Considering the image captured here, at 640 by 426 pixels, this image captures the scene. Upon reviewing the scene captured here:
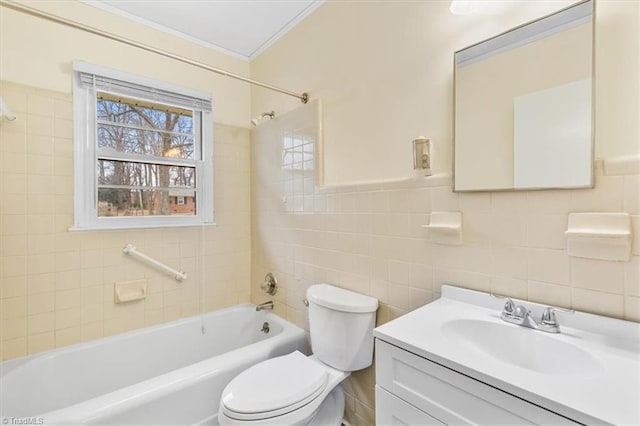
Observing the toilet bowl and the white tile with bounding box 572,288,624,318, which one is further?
the toilet bowl

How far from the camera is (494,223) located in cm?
111

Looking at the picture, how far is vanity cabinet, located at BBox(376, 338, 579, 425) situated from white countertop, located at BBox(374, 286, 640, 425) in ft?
0.08

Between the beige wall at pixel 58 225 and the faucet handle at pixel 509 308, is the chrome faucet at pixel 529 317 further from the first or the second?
the beige wall at pixel 58 225

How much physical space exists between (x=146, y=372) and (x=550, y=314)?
7.19ft

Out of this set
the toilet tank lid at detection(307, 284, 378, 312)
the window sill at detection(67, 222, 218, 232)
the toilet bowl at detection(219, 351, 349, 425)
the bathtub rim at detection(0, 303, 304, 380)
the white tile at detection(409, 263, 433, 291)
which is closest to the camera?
the toilet bowl at detection(219, 351, 349, 425)

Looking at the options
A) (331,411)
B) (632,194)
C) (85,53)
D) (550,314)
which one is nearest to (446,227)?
(550,314)

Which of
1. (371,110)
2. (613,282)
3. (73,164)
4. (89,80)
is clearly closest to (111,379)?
(73,164)

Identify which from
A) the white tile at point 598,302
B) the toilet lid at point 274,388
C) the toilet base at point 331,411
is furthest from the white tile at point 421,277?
the toilet base at point 331,411

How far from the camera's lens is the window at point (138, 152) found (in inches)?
71.7

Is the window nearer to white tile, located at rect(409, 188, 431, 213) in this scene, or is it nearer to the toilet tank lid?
the toilet tank lid

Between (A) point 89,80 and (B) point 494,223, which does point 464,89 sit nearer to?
(B) point 494,223

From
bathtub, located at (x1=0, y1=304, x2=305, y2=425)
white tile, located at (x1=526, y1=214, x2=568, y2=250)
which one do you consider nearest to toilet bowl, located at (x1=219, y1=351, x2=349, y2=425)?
bathtub, located at (x1=0, y1=304, x2=305, y2=425)

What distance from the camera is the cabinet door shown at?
862 millimetres

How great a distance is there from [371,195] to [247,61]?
1.78m
